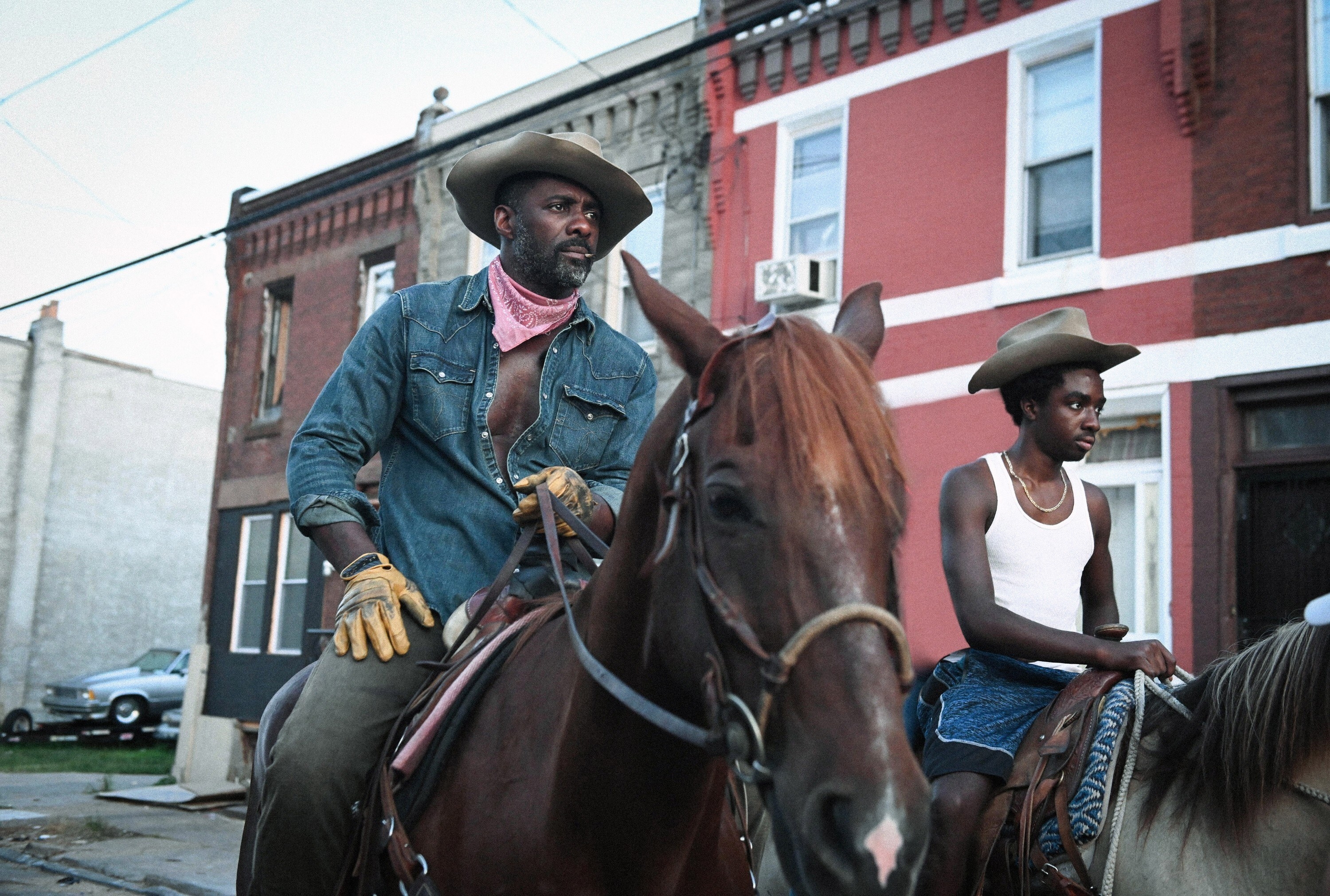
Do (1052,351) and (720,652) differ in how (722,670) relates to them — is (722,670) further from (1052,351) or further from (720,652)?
(1052,351)

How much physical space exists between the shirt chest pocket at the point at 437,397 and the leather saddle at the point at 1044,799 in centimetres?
185

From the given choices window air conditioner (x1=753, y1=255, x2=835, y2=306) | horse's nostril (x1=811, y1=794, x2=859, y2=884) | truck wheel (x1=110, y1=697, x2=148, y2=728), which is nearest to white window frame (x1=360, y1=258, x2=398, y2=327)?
window air conditioner (x1=753, y1=255, x2=835, y2=306)

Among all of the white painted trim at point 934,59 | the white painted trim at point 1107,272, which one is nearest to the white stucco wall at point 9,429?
the white painted trim at point 934,59

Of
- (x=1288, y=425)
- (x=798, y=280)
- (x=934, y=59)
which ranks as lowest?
(x=1288, y=425)

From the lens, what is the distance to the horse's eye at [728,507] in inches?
66.1

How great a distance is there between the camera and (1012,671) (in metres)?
3.51

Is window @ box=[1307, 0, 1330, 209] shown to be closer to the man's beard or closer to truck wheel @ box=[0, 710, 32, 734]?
the man's beard

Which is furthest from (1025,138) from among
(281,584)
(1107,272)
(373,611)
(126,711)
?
(126,711)

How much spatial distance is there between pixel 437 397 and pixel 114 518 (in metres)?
29.0

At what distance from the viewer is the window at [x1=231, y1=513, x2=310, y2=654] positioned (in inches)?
669

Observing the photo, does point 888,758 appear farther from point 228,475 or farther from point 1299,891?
point 228,475

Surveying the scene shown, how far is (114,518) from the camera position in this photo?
28.6m

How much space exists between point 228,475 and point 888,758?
18510 mm

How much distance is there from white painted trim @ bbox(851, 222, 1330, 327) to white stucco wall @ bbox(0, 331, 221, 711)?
23.0 metres
